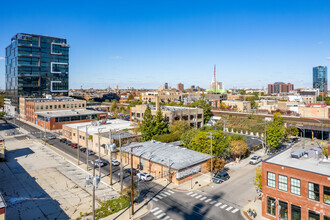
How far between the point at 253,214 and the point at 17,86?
134m

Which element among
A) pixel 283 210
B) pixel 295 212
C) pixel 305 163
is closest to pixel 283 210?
pixel 283 210

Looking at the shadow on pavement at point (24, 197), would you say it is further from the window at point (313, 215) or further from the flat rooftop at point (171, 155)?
the window at point (313, 215)

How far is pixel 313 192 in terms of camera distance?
909 inches

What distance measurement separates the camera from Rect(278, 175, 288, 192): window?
24.8 metres

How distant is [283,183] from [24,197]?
32.4 metres

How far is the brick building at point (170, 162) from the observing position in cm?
3672

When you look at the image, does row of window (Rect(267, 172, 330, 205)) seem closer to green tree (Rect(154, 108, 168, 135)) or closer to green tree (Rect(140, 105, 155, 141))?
green tree (Rect(140, 105, 155, 141))

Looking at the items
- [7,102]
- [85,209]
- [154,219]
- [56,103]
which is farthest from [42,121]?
[154,219]

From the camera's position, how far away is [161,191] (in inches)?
1318

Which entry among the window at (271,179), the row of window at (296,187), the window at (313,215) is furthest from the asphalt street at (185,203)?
the window at (313,215)

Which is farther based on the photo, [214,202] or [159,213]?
[214,202]

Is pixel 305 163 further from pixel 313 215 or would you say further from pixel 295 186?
pixel 313 215

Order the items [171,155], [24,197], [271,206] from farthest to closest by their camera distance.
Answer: [171,155] → [24,197] → [271,206]

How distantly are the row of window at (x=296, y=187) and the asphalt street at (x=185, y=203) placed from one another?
5.48 m
